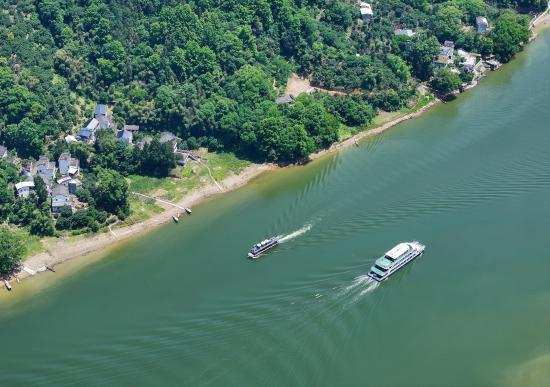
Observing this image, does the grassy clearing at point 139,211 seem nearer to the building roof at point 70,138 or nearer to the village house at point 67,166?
the village house at point 67,166

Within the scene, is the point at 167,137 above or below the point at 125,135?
below

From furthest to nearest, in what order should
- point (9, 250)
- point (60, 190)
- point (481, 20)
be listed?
point (481, 20) → point (60, 190) → point (9, 250)

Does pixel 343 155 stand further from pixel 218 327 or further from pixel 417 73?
pixel 218 327

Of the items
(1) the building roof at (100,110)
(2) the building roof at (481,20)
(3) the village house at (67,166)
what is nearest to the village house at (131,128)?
(1) the building roof at (100,110)

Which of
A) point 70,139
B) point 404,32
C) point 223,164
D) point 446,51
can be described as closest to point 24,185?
point 70,139

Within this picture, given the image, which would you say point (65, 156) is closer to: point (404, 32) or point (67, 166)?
point (67, 166)

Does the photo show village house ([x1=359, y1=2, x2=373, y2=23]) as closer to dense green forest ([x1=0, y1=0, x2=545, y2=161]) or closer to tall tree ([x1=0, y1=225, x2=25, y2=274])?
dense green forest ([x1=0, y1=0, x2=545, y2=161])
